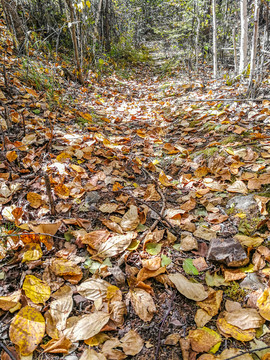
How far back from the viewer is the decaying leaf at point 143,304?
1.08 meters

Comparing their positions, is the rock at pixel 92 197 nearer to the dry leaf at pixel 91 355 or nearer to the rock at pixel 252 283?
the dry leaf at pixel 91 355

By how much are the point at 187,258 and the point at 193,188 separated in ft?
2.57

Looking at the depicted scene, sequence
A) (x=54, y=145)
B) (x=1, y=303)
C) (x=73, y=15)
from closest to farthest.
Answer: (x=1, y=303) → (x=54, y=145) → (x=73, y=15)

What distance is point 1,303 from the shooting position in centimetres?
103

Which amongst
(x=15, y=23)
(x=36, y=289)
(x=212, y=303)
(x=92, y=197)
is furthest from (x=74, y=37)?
(x=212, y=303)

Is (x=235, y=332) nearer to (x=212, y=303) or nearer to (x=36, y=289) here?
(x=212, y=303)

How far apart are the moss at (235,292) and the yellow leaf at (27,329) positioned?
3.02 ft

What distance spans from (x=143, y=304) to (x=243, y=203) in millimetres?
1046

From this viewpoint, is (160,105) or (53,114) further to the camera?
(160,105)

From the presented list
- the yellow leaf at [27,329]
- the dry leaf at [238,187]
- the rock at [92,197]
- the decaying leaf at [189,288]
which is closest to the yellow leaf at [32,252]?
the yellow leaf at [27,329]

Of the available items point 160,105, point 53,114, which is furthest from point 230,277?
point 160,105

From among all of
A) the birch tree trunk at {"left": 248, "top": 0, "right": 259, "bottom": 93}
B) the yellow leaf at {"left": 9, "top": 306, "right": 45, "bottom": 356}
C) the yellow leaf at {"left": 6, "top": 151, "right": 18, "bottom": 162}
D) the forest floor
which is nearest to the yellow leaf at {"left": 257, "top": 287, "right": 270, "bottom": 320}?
the forest floor

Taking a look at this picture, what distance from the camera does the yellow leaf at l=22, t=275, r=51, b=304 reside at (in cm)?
110

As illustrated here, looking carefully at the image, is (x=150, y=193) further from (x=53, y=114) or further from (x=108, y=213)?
(x=53, y=114)
